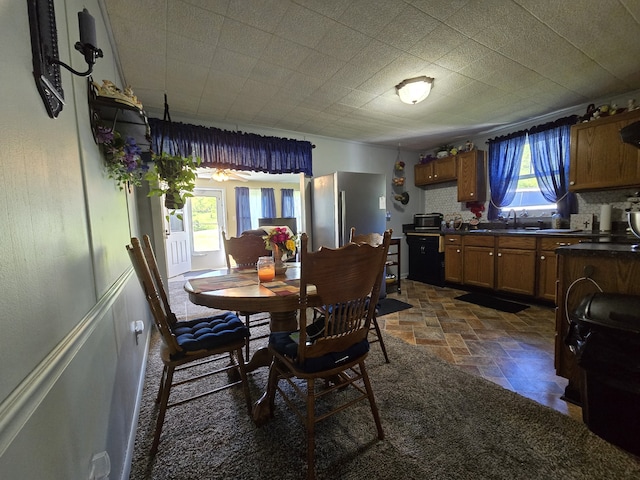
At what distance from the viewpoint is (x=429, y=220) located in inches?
194

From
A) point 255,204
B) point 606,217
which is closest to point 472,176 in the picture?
point 606,217

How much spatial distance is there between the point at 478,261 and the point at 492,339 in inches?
67.3

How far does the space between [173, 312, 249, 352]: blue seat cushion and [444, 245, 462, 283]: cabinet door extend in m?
3.61

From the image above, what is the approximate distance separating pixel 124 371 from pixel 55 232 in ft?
3.24

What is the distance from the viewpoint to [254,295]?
54.4 inches

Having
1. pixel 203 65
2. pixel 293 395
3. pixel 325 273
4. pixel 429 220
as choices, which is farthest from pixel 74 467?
pixel 429 220

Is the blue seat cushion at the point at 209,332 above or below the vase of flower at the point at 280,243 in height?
below

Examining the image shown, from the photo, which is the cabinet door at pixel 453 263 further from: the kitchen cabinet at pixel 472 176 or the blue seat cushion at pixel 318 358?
the blue seat cushion at pixel 318 358

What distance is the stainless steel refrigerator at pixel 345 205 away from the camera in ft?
12.3

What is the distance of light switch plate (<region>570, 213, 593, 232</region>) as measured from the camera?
10.6 ft

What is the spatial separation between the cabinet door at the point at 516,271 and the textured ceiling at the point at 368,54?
1.82 metres

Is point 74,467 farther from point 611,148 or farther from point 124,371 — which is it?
point 611,148

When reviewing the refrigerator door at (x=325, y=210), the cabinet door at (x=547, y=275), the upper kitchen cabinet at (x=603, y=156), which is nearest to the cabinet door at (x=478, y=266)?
the cabinet door at (x=547, y=275)

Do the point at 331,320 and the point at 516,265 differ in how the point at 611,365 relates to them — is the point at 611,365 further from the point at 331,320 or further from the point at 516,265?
the point at 516,265
